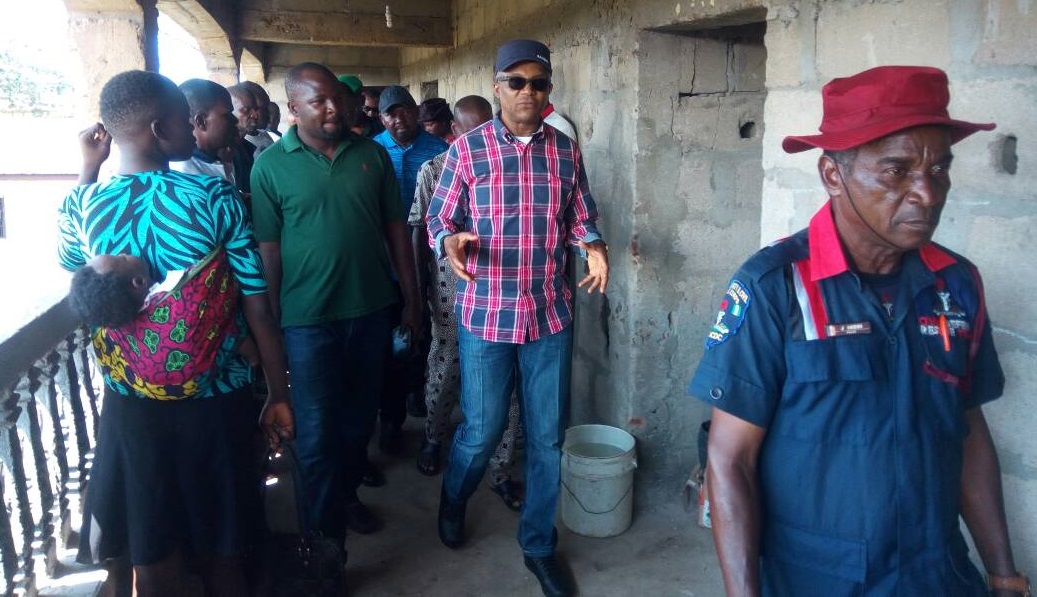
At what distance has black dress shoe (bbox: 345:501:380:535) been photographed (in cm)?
333

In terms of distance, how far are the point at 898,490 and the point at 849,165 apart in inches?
23.7

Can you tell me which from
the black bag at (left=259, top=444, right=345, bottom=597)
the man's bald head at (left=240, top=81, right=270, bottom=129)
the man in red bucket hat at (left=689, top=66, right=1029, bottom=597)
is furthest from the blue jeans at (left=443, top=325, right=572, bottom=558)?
the man's bald head at (left=240, top=81, right=270, bottom=129)

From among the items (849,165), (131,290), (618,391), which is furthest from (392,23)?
(849,165)

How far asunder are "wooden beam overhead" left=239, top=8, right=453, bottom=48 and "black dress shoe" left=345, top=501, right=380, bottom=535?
518 centimetres

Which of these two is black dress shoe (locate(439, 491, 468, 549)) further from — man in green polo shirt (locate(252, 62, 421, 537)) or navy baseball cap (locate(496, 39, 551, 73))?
navy baseball cap (locate(496, 39, 551, 73))

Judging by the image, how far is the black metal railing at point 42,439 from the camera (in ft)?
6.93

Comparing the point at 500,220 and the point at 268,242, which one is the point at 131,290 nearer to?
the point at 268,242

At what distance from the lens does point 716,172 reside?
340 centimetres

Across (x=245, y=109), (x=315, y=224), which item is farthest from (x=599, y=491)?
(x=245, y=109)

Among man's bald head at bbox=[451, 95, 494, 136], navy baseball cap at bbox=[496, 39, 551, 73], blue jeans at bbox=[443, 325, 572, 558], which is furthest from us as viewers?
man's bald head at bbox=[451, 95, 494, 136]

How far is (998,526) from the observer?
60.0 inches

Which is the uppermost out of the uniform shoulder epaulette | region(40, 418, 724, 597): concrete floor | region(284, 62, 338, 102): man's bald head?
region(284, 62, 338, 102): man's bald head

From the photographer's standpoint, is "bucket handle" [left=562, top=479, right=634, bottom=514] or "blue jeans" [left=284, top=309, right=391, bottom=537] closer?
"blue jeans" [left=284, top=309, right=391, bottom=537]

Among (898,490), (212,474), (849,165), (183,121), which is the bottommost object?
(212,474)
